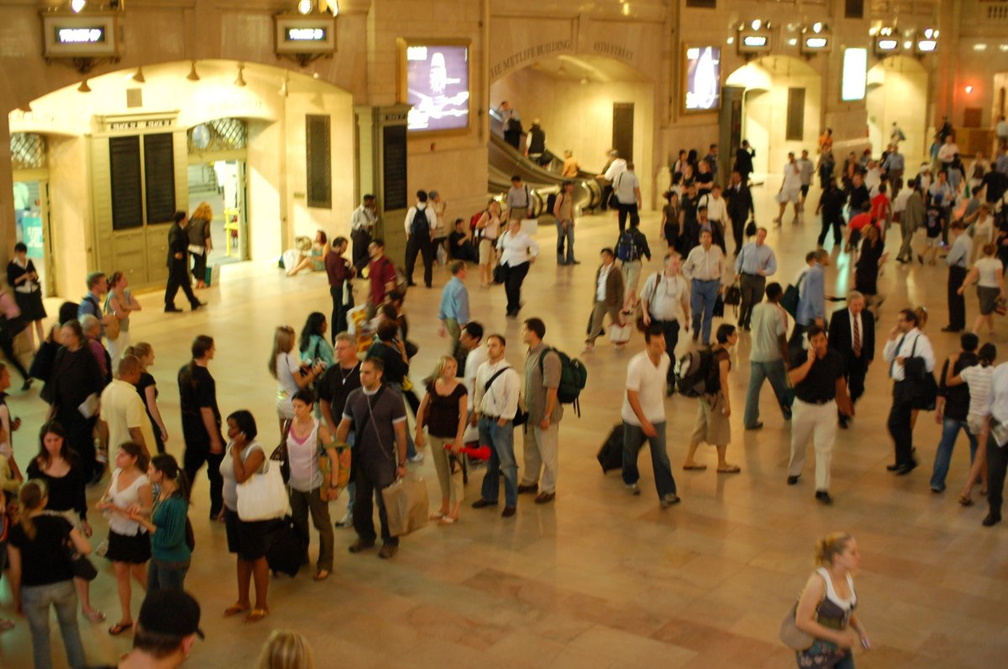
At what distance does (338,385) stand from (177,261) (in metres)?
8.67

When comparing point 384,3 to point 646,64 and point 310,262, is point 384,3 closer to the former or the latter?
point 310,262

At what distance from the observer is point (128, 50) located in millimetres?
16859

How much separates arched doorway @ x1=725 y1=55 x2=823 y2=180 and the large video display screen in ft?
49.9

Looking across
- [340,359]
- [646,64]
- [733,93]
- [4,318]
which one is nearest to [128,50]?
[4,318]

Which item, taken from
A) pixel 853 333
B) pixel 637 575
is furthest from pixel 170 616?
pixel 853 333

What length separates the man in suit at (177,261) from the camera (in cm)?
1752

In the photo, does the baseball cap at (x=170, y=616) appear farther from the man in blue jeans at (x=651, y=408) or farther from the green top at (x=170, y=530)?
the man in blue jeans at (x=651, y=408)

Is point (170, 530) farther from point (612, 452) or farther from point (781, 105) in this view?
point (781, 105)

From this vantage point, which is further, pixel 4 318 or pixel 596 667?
pixel 4 318

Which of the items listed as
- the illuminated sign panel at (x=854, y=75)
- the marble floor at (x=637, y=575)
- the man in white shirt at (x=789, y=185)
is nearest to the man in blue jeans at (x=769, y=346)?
the marble floor at (x=637, y=575)

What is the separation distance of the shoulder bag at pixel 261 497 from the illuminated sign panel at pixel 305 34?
12303 mm

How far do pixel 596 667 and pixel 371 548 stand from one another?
235 centimetres

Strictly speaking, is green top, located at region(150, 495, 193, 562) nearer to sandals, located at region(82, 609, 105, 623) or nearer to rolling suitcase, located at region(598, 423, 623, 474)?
sandals, located at region(82, 609, 105, 623)

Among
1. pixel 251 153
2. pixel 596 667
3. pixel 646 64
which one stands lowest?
pixel 596 667
